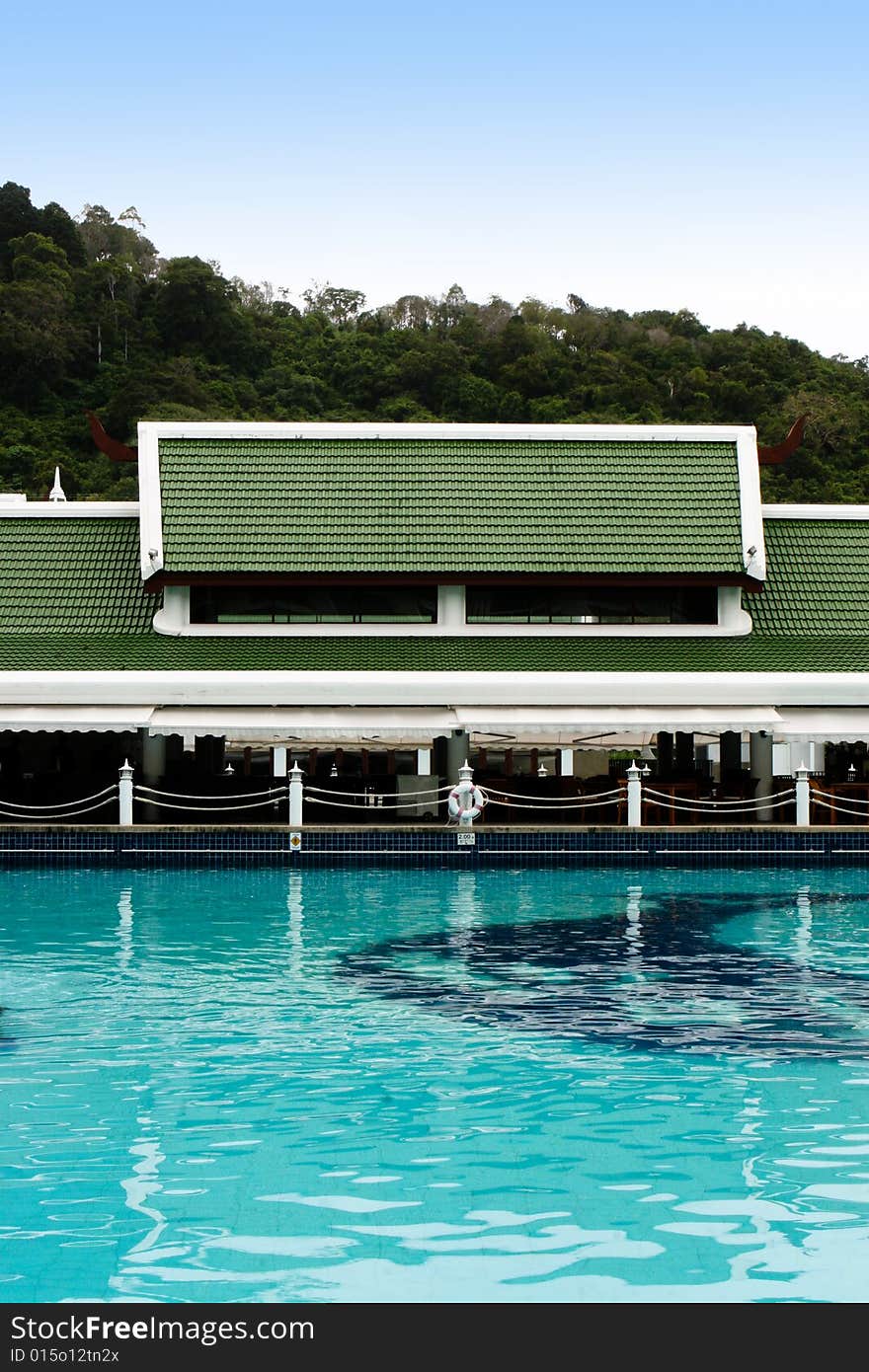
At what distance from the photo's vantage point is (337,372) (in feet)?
279

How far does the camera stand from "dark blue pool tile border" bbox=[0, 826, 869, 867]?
2552 cm

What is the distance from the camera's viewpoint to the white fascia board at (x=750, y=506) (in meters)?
30.1

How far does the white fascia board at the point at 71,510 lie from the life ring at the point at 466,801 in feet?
33.2

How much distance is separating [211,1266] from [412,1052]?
4841 millimetres

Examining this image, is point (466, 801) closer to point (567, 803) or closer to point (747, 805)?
point (567, 803)

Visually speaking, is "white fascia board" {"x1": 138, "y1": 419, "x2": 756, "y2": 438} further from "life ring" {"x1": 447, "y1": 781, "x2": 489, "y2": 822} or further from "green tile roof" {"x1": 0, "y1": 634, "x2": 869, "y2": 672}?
"life ring" {"x1": 447, "y1": 781, "x2": 489, "y2": 822}

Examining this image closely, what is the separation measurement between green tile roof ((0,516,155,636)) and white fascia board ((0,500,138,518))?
0.08 m

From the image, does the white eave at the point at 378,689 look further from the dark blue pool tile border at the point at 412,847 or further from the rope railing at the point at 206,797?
the dark blue pool tile border at the point at 412,847

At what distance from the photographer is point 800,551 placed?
3247cm

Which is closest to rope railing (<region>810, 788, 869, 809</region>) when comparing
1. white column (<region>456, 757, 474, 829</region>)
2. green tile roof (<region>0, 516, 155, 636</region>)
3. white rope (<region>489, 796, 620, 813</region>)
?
white rope (<region>489, 796, 620, 813</region>)

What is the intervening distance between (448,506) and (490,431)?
7.31ft

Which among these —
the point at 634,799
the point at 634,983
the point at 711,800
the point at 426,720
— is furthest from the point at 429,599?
the point at 634,983

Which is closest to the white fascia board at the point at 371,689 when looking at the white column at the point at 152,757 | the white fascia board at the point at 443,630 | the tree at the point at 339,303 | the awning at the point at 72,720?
the awning at the point at 72,720
